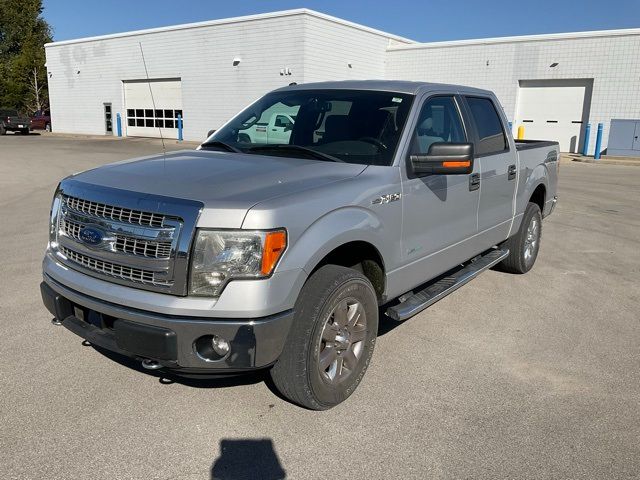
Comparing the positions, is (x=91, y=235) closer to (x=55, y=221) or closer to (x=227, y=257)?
(x=55, y=221)

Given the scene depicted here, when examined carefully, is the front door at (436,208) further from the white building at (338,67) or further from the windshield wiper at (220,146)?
the white building at (338,67)

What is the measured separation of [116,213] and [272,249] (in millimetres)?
897

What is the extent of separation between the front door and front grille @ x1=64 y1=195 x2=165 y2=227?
5.45 ft

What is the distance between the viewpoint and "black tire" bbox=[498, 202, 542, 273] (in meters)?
6.01

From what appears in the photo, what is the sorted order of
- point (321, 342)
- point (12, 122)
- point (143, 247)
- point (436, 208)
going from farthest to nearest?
point (12, 122) < point (436, 208) < point (321, 342) < point (143, 247)

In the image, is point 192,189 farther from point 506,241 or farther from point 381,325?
point 506,241

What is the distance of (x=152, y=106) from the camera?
33656mm

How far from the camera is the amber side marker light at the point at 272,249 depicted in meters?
2.73

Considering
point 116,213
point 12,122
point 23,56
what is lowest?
point 12,122

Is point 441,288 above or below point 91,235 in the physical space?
below

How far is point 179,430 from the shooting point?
3078 millimetres

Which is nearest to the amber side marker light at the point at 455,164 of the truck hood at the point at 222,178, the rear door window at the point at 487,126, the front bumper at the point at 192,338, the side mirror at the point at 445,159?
the side mirror at the point at 445,159

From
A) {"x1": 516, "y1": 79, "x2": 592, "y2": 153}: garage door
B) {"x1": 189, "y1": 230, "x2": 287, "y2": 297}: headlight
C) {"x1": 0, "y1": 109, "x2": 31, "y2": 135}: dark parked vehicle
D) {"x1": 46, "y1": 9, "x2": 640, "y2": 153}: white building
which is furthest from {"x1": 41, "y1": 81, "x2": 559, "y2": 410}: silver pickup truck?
{"x1": 0, "y1": 109, "x2": 31, "y2": 135}: dark parked vehicle

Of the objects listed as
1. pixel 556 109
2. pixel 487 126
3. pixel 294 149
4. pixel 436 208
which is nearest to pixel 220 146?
pixel 294 149
